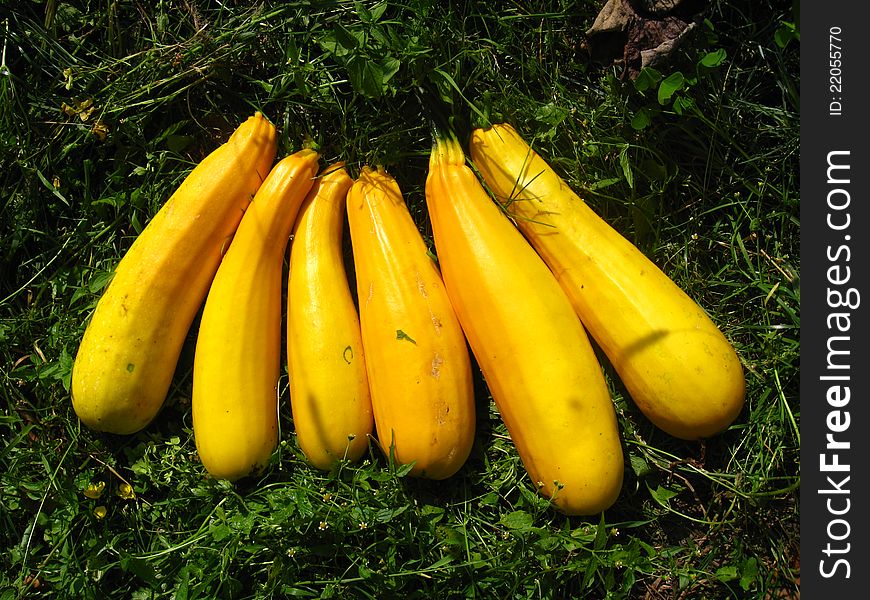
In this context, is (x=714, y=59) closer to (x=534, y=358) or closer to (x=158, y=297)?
(x=534, y=358)

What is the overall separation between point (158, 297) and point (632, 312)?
4.88 ft

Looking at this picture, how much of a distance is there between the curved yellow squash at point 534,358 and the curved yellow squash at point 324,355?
0.37m

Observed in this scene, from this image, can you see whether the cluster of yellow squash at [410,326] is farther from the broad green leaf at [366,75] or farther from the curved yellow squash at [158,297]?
the broad green leaf at [366,75]

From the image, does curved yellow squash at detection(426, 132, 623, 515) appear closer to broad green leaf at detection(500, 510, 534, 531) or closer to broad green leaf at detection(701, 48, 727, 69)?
broad green leaf at detection(500, 510, 534, 531)

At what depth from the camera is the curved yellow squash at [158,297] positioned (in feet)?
8.11

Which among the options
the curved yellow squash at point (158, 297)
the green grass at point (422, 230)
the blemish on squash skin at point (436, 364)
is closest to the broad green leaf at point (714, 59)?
the green grass at point (422, 230)

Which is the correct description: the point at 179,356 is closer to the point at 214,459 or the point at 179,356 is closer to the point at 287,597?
the point at 214,459

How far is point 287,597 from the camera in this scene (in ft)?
8.41

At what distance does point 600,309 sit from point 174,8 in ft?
6.26

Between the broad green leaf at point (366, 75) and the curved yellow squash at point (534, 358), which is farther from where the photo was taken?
the broad green leaf at point (366, 75)

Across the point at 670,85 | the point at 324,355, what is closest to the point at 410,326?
the point at 324,355

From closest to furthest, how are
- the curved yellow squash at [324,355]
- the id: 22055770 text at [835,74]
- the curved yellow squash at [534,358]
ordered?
the curved yellow squash at [534,358] < the curved yellow squash at [324,355] < the id: 22055770 text at [835,74]

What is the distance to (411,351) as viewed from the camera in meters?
2.40

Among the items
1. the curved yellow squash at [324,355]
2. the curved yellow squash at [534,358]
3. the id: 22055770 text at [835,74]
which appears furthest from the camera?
the id: 22055770 text at [835,74]
